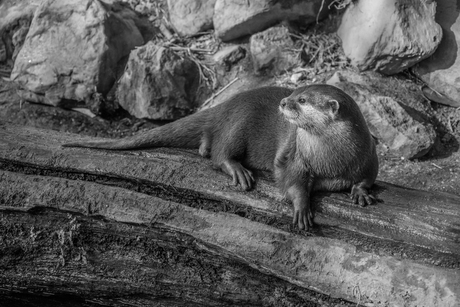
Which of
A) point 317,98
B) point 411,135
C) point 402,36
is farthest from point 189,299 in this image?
point 402,36

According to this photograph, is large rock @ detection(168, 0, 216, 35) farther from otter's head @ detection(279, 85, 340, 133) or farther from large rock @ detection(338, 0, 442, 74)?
otter's head @ detection(279, 85, 340, 133)

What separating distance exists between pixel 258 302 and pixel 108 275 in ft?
2.12

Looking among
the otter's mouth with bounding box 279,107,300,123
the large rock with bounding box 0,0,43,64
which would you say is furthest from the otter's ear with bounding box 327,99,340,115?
the large rock with bounding box 0,0,43,64

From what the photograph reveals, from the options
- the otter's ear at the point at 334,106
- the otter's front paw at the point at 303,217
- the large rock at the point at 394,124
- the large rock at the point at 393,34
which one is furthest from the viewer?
the large rock at the point at 393,34

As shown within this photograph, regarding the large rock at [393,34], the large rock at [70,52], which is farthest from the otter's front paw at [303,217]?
the large rock at [70,52]

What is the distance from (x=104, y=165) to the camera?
8.36ft

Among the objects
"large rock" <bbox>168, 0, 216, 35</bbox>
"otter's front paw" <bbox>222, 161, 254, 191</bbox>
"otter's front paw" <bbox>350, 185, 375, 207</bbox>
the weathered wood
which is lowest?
the weathered wood

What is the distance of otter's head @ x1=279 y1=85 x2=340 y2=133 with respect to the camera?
2387mm

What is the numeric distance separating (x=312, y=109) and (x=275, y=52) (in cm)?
190

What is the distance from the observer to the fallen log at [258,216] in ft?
6.88

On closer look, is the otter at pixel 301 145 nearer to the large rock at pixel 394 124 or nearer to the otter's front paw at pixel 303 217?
the otter's front paw at pixel 303 217

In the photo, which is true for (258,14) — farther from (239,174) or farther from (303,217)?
(303,217)

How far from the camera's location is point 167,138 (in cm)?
273

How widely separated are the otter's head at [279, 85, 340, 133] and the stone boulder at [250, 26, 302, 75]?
5.95 ft
